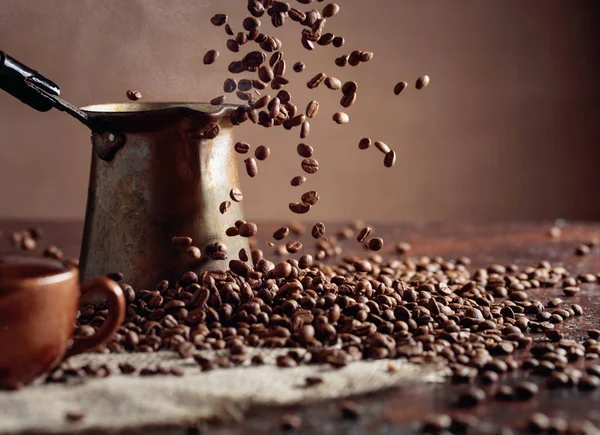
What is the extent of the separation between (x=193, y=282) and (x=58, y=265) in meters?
0.37

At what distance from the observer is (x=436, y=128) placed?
3.24m

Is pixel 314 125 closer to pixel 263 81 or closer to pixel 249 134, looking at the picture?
pixel 249 134

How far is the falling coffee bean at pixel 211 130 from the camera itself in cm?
142

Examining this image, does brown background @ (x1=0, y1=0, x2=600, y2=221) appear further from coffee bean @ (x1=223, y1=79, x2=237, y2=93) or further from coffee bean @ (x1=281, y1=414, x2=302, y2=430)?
coffee bean @ (x1=281, y1=414, x2=302, y2=430)

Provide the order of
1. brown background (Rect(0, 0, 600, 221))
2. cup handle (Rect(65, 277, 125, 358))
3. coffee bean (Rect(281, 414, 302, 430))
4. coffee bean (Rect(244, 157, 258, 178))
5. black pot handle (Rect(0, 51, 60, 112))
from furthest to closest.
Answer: brown background (Rect(0, 0, 600, 221)) → coffee bean (Rect(244, 157, 258, 178)) → black pot handle (Rect(0, 51, 60, 112)) → cup handle (Rect(65, 277, 125, 358)) → coffee bean (Rect(281, 414, 302, 430))

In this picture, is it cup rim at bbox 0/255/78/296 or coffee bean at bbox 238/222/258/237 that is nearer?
cup rim at bbox 0/255/78/296

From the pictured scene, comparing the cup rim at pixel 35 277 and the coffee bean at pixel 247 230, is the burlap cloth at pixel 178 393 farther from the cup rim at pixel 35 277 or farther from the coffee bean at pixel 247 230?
the coffee bean at pixel 247 230

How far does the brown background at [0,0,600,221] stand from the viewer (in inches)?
122

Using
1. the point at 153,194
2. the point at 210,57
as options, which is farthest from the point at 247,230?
the point at 210,57

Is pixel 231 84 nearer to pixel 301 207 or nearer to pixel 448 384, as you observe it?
pixel 301 207

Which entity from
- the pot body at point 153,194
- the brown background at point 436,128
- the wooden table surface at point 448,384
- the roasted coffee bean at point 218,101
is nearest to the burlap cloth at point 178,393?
the wooden table surface at point 448,384

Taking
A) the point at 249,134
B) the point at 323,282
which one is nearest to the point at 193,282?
the point at 323,282

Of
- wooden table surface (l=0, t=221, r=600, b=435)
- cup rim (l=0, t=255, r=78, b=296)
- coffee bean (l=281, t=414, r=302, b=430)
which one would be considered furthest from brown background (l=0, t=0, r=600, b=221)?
coffee bean (l=281, t=414, r=302, b=430)

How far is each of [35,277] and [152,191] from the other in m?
0.42
